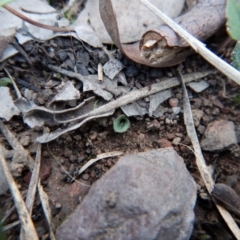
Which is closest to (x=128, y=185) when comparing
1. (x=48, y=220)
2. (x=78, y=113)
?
(x=48, y=220)

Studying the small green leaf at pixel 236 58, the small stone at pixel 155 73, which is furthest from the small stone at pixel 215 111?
the small stone at pixel 155 73

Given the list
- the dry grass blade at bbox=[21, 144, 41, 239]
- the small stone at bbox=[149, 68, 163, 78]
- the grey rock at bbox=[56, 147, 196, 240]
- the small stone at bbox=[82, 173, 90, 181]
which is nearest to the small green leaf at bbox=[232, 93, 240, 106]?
the small stone at bbox=[149, 68, 163, 78]

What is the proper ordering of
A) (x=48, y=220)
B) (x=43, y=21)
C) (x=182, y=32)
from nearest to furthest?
(x=48, y=220)
(x=182, y=32)
(x=43, y=21)

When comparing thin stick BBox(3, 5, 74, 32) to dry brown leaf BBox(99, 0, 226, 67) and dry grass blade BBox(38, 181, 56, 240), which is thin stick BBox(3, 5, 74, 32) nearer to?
dry brown leaf BBox(99, 0, 226, 67)

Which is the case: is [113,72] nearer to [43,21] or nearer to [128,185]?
[43,21]

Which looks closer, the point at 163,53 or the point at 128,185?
the point at 128,185

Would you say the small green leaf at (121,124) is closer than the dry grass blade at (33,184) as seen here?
No

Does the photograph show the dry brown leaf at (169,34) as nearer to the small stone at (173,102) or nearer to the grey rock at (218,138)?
the small stone at (173,102)
